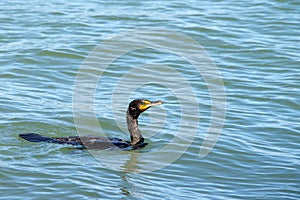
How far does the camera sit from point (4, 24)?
54.3 feet

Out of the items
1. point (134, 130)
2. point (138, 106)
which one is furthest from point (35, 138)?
point (138, 106)

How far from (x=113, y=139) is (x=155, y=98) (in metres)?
2.32

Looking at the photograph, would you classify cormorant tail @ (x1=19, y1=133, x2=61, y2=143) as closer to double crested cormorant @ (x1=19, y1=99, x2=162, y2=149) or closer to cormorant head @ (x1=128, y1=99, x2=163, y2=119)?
double crested cormorant @ (x1=19, y1=99, x2=162, y2=149)

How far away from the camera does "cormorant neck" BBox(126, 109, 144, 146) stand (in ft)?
34.4

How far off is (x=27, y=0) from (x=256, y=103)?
8.37 meters

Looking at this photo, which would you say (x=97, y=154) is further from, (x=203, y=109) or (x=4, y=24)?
(x=4, y=24)

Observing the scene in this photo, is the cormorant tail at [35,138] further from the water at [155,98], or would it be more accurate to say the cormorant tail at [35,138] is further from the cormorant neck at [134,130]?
the cormorant neck at [134,130]

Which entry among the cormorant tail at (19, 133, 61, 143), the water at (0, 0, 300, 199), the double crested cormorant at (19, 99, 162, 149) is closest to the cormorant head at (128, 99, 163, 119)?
the double crested cormorant at (19, 99, 162, 149)

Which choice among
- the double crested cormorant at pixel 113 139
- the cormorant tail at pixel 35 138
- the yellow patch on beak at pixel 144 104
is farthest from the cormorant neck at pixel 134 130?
the cormorant tail at pixel 35 138

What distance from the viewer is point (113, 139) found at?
10.5 metres

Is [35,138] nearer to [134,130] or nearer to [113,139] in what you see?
[113,139]

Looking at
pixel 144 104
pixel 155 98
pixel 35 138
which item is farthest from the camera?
pixel 155 98

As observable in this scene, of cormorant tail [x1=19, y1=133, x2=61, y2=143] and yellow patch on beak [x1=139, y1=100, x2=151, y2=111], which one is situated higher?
yellow patch on beak [x1=139, y1=100, x2=151, y2=111]

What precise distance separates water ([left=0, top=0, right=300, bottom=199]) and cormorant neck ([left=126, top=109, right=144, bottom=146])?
0.72ft
